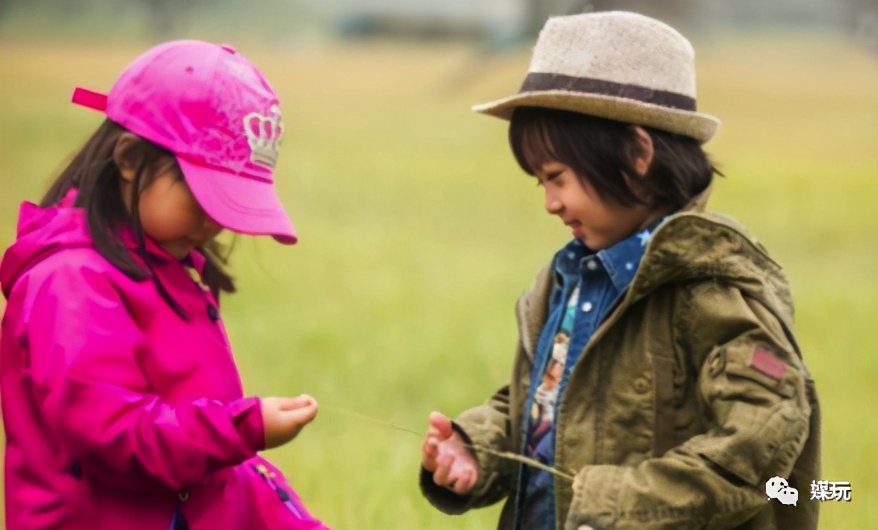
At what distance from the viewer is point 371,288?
567 cm

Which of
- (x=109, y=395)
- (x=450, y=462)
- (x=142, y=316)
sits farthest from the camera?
(x=450, y=462)

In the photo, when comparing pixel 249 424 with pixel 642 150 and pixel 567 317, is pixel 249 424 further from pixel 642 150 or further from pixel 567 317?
pixel 642 150

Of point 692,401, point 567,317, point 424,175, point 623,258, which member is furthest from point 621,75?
point 424,175

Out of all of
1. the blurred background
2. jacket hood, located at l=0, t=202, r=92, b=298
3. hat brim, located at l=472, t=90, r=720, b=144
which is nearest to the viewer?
jacket hood, located at l=0, t=202, r=92, b=298

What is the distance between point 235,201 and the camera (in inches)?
87.4

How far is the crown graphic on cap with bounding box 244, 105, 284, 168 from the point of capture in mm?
2252

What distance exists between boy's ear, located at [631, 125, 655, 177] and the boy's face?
7 cm

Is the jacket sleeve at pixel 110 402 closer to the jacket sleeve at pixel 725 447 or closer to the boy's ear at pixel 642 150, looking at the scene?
the jacket sleeve at pixel 725 447

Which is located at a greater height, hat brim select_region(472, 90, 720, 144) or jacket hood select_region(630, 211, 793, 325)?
hat brim select_region(472, 90, 720, 144)

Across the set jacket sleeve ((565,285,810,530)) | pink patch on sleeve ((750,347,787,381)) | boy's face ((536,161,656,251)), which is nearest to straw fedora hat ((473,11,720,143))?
boy's face ((536,161,656,251))

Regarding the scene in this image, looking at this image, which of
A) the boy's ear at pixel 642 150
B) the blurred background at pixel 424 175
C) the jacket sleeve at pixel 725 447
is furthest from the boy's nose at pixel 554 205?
the blurred background at pixel 424 175

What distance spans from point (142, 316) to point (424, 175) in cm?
503

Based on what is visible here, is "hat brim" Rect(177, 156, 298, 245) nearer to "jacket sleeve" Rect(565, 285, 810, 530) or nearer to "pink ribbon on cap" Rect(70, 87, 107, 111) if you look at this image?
"pink ribbon on cap" Rect(70, 87, 107, 111)

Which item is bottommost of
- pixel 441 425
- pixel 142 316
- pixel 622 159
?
pixel 441 425
